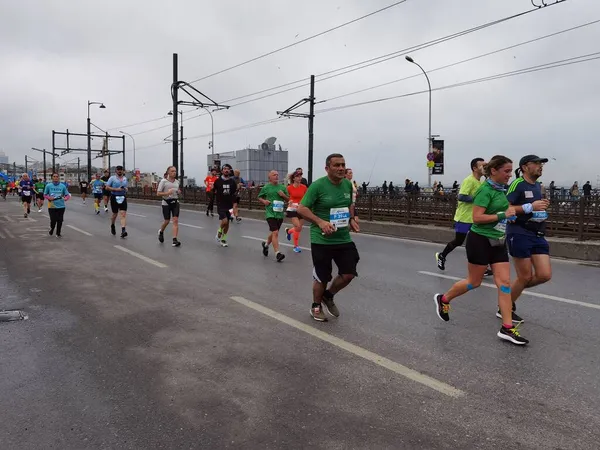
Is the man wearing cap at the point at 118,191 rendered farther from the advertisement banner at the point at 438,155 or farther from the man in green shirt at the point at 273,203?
the advertisement banner at the point at 438,155

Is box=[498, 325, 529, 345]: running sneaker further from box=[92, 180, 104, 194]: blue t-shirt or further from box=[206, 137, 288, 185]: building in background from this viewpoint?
box=[206, 137, 288, 185]: building in background

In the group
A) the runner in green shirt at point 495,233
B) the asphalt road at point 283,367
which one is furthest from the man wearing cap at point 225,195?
the runner in green shirt at point 495,233

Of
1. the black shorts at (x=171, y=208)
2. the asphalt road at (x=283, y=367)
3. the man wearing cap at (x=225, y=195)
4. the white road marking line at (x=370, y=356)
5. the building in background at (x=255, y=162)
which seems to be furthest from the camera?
the building in background at (x=255, y=162)

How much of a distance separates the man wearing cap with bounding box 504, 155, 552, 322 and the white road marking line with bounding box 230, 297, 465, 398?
1.88 meters

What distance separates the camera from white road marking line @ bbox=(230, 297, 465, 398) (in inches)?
140

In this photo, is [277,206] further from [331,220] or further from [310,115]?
[310,115]

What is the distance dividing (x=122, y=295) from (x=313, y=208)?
294 centimetres

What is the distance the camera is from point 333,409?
3.22 metres

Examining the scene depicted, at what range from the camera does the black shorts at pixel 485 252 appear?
4.79 meters

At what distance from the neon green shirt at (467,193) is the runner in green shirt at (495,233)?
8.35ft

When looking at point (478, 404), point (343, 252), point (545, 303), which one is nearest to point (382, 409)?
point (478, 404)

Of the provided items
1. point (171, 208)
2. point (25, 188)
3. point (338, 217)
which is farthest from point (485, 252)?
point (25, 188)

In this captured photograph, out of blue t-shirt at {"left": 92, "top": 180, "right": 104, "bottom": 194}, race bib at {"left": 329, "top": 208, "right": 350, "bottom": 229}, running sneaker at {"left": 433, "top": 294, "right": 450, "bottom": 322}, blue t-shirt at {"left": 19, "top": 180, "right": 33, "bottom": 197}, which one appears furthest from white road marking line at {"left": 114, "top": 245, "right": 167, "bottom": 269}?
blue t-shirt at {"left": 92, "top": 180, "right": 104, "bottom": 194}

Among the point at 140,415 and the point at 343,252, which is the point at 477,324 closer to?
the point at 343,252
